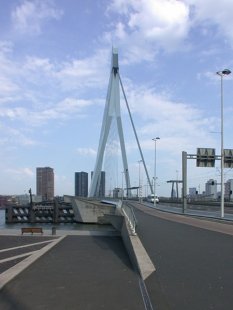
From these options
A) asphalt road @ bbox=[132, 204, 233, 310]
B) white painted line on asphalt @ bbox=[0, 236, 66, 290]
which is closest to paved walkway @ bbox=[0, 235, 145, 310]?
white painted line on asphalt @ bbox=[0, 236, 66, 290]

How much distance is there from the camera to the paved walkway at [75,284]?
9.05m

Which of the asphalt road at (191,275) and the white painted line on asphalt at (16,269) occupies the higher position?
the asphalt road at (191,275)

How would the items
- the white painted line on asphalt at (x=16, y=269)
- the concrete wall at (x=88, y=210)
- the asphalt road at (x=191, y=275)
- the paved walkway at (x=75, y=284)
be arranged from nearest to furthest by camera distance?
the asphalt road at (x=191, y=275), the paved walkway at (x=75, y=284), the white painted line on asphalt at (x=16, y=269), the concrete wall at (x=88, y=210)

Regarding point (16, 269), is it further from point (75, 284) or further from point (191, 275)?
point (191, 275)

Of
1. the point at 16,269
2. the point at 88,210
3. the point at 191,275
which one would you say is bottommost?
the point at 88,210

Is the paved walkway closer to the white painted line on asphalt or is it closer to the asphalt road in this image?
the white painted line on asphalt

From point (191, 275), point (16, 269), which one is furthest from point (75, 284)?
point (16, 269)

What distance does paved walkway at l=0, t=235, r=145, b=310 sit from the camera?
9.05 meters

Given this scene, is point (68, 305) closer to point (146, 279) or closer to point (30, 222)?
point (146, 279)

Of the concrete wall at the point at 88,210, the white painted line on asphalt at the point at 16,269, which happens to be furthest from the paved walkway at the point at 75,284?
the concrete wall at the point at 88,210

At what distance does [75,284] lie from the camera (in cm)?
1113

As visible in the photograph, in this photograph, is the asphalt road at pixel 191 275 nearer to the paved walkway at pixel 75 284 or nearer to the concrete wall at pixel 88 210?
the paved walkway at pixel 75 284

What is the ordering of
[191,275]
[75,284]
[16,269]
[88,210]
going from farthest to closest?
[88,210], [16,269], [191,275], [75,284]

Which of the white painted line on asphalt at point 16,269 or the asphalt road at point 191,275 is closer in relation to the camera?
the asphalt road at point 191,275
